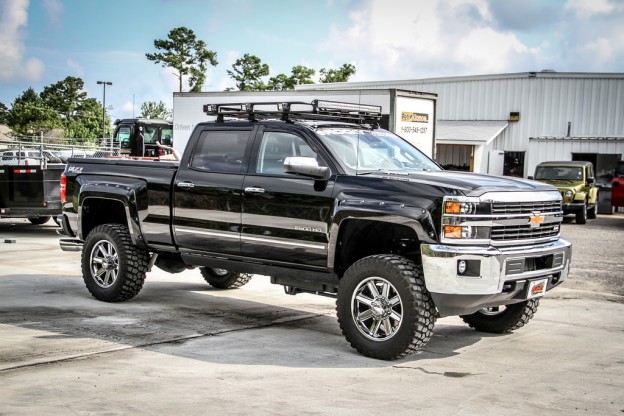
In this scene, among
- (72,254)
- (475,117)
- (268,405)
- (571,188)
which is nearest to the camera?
(268,405)

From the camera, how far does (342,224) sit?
7.07 m

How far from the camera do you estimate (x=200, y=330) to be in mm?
7750


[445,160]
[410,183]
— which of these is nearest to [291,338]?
[410,183]

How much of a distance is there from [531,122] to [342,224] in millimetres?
29056

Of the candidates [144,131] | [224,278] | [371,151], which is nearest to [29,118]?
[144,131]

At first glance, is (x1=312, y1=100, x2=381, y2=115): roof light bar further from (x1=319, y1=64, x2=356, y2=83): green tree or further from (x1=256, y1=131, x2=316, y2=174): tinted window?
(x1=319, y1=64, x2=356, y2=83): green tree

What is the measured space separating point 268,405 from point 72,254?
347 inches

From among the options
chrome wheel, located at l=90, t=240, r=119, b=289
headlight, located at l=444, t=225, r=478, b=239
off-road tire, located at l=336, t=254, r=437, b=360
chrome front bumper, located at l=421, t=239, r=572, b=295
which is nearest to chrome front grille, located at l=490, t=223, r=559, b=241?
chrome front bumper, located at l=421, t=239, r=572, b=295

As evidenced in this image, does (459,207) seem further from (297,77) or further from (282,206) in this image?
(297,77)

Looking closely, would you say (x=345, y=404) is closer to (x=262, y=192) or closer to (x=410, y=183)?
(x=410, y=183)

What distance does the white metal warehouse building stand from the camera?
107 ft

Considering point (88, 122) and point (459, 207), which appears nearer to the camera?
point (459, 207)

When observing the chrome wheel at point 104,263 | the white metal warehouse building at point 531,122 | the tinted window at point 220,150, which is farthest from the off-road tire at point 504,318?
the white metal warehouse building at point 531,122

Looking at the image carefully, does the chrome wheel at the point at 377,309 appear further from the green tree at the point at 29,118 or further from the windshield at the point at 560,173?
the green tree at the point at 29,118
